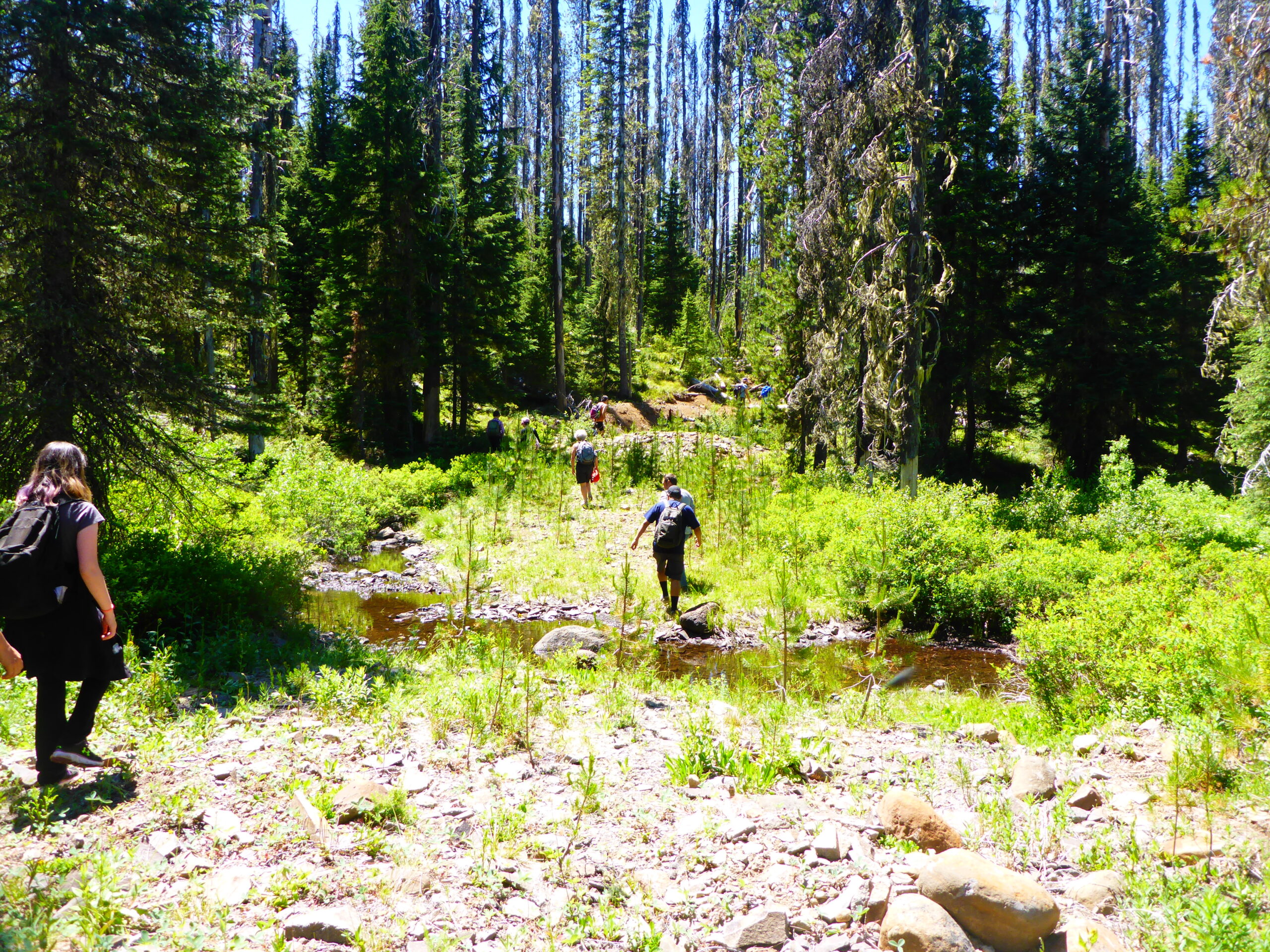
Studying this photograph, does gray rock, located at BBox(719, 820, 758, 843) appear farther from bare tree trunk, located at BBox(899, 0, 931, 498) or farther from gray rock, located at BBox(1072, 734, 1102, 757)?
bare tree trunk, located at BBox(899, 0, 931, 498)

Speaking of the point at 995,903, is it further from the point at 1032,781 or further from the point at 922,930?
the point at 1032,781

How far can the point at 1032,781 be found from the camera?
4.51 meters

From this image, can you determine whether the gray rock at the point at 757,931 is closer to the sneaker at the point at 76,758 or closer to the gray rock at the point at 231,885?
the gray rock at the point at 231,885

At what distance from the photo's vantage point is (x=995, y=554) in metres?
11.0

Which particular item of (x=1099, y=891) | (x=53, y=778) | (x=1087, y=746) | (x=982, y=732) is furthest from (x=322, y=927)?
(x=1087, y=746)

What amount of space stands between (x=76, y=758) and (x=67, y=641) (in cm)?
68

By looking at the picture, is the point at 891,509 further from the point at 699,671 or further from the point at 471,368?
the point at 471,368

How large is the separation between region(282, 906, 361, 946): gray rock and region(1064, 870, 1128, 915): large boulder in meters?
3.10

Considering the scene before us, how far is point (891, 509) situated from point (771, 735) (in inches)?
274

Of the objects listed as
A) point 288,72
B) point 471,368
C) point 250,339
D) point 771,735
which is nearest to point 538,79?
point 288,72

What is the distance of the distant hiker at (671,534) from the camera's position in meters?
10.2

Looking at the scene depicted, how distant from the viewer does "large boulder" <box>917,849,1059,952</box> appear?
10.2ft

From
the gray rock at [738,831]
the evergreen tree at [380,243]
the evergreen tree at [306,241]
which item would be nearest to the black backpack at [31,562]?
the gray rock at [738,831]

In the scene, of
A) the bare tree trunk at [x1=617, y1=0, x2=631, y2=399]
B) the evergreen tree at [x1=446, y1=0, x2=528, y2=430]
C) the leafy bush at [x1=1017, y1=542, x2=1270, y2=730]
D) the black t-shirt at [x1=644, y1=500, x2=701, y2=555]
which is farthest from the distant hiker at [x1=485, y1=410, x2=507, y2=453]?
the leafy bush at [x1=1017, y1=542, x2=1270, y2=730]
